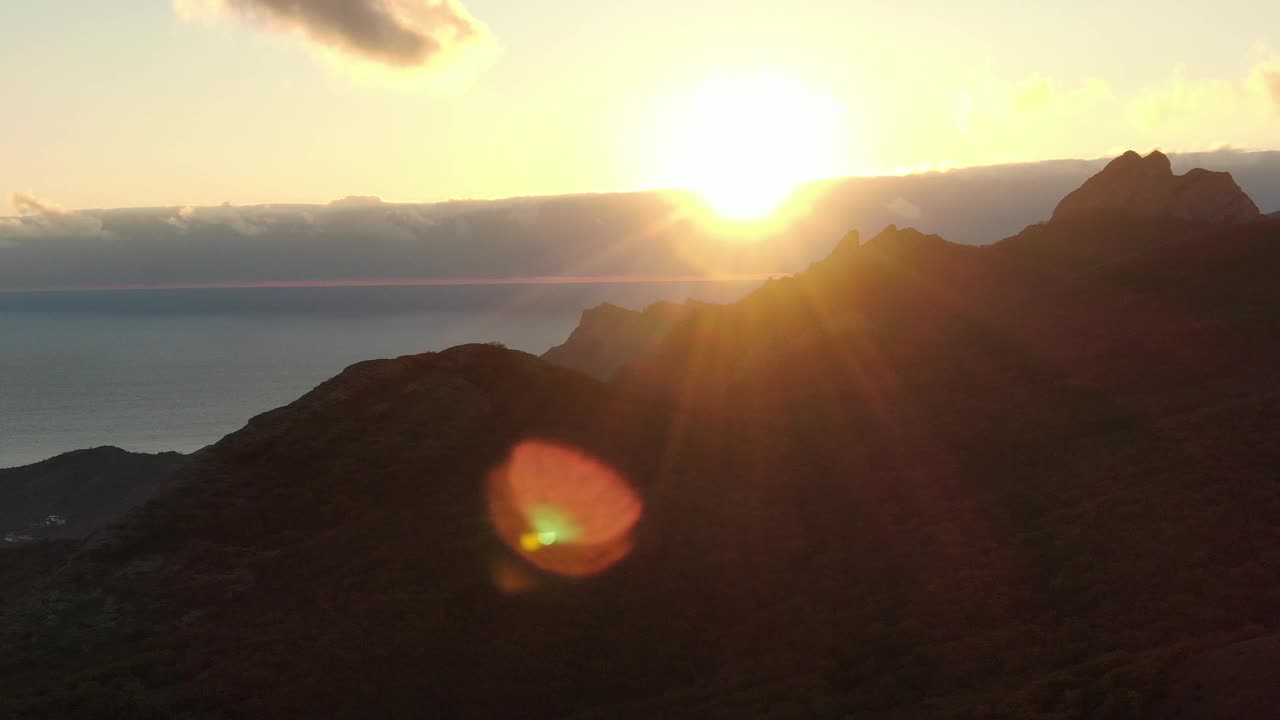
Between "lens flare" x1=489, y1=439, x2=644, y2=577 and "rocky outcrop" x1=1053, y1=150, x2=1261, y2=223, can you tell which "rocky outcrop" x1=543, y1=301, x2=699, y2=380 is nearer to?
"rocky outcrop" x1=1053, y1=150, x2=1261, y2=223

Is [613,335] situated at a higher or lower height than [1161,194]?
lower

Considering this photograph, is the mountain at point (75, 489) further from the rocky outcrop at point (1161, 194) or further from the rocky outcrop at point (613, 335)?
the rocky outcrop at point (1161, 194)

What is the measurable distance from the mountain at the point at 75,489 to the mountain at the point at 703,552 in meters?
58.4

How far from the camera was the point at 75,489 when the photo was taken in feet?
306

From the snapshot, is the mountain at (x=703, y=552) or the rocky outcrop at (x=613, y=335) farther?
the rocky outcrop at (x=613, y=335)

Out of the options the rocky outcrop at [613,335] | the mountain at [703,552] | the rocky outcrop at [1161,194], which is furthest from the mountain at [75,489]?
the rocky outcrop at [1161,194]

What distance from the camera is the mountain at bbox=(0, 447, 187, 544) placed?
8462 cm

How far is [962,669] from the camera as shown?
75.2ft

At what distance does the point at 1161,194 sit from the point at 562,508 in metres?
60.6

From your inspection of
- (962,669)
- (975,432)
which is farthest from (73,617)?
(975,432)

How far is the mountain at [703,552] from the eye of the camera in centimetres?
2344

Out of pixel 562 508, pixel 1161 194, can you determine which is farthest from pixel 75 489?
pixel 1161 194

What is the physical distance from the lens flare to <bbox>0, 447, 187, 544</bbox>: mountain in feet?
197

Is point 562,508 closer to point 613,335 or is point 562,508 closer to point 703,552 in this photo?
point 703,552
